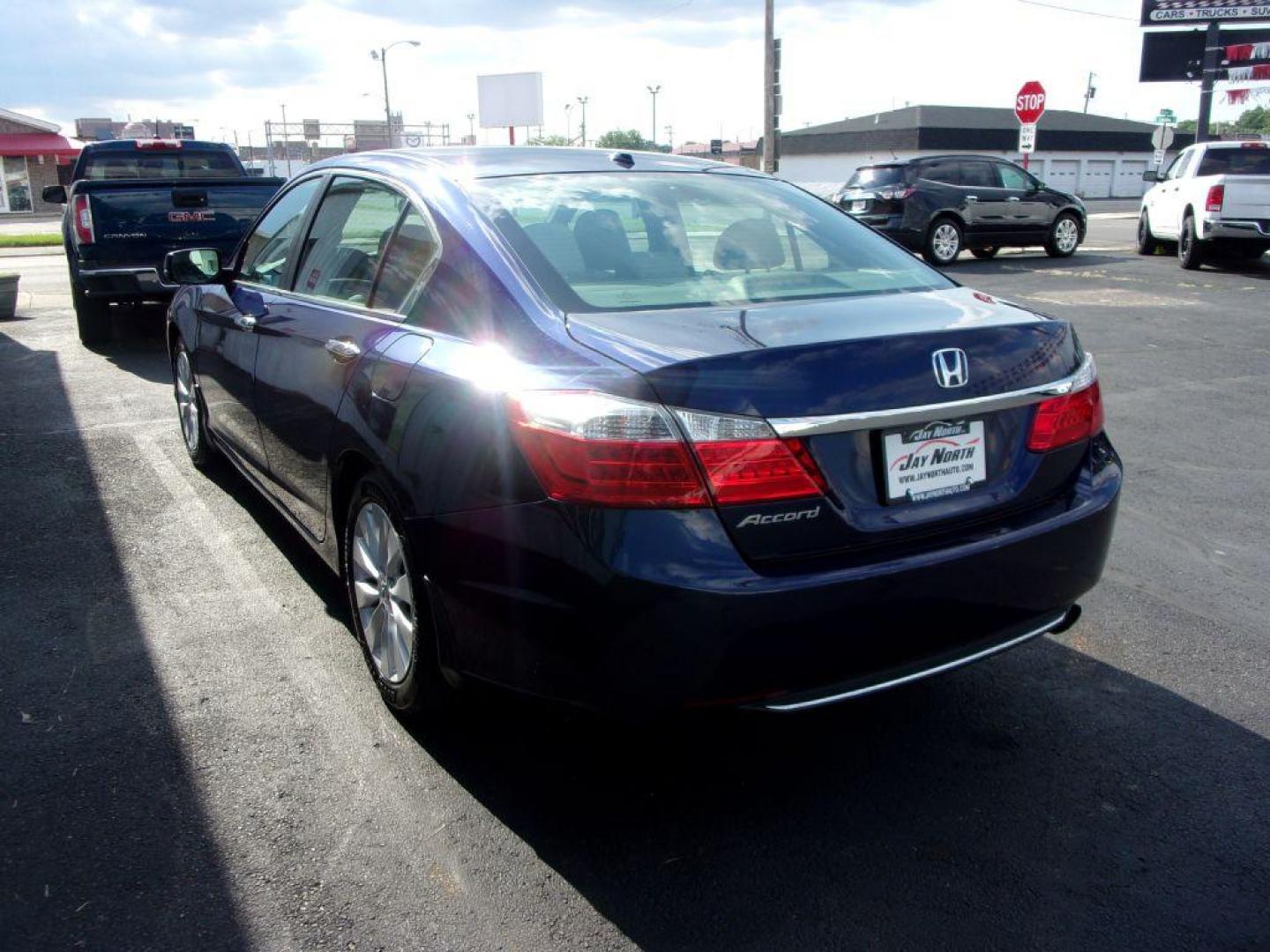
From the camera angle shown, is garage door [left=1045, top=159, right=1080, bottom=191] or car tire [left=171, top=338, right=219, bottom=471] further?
garage door [left=1045, top=159, right=1080, bottom=191]

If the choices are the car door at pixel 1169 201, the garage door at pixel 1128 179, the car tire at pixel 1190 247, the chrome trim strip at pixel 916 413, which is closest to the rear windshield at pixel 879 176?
the car door at pixel 1169 201

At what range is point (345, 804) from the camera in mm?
2975

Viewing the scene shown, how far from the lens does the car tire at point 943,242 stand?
57.7 feet

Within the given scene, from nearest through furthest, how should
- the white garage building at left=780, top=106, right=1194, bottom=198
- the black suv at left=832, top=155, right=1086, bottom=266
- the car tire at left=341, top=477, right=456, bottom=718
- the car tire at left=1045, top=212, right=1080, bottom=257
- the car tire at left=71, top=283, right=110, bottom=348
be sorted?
the car tire at left=341, top=477, right=456, bottom=718
the car tire at left=71, top=283, right=110, bottom=348
the black suv at left=832, top=155, right=1086, bottom=266
the car tire at left=1045, top=212, right=1080, bottom=257
the white garage building at left=780, top=106, right=1194, bottom=198

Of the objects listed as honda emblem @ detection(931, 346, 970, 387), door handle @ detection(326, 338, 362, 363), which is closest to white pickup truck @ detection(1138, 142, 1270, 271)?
honda emblem @ detection(931, 346, 970, 387)

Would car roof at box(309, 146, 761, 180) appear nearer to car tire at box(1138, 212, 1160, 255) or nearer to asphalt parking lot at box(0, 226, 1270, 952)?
asphalt parking lot at box(0, 226, 1270, 952)

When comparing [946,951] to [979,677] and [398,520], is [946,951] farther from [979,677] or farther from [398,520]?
[398,520]

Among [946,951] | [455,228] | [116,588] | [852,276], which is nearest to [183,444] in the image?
[116,588]

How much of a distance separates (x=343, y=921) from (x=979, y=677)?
2191 mm

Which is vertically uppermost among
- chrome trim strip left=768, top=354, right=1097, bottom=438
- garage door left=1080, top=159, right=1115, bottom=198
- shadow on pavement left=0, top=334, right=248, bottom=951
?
garage door left=1080, top=159, right=1115, bottom=198

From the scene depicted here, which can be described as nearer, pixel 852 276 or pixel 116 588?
pixel 852 276

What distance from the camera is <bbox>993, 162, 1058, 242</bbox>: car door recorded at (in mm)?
18094

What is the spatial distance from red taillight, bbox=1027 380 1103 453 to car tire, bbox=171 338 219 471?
13.9 ft

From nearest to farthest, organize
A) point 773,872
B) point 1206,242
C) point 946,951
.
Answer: point 946,951 < point 773,872 < point 1206,242
